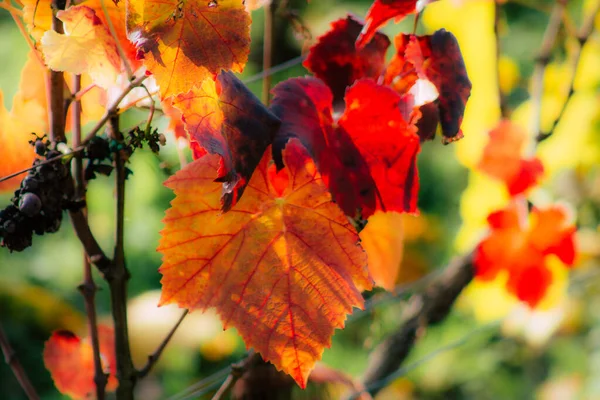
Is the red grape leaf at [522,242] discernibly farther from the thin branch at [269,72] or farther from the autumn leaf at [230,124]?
the autumn leaf at [230,124]

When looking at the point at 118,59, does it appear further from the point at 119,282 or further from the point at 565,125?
the point at 565,125

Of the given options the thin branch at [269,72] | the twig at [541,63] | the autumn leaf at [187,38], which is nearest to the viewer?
the autumn leaf at [187,38]

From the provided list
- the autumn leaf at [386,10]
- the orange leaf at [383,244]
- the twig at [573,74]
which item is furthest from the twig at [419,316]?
the autumn leaf at [386,10]

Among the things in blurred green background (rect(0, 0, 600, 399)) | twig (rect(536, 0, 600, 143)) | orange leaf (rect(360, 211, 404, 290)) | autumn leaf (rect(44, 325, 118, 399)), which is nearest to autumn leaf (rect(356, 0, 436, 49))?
orange leaf (rect(360, 211, 404, 290))

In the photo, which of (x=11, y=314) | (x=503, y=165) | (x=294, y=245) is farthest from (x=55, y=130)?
(x=11, y=314)

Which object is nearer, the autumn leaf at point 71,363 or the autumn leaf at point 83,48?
the autumn leaf at point 83,48

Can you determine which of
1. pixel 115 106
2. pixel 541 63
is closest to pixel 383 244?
pixel 115 106

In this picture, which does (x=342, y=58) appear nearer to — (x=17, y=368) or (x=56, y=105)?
(x=56, y=105)
